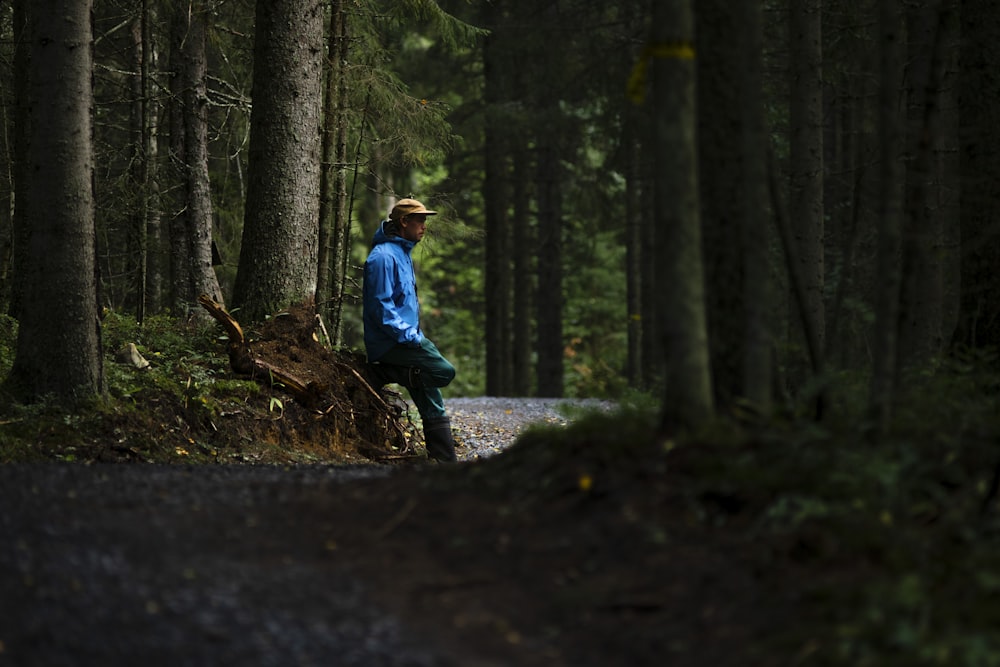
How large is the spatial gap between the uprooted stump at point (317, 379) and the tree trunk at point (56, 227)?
1.65 m

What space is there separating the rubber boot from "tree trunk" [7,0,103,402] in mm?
3071

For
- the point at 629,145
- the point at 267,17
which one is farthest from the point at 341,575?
the point at 629,145

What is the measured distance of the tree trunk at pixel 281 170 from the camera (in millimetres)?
10312

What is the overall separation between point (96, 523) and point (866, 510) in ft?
11.5

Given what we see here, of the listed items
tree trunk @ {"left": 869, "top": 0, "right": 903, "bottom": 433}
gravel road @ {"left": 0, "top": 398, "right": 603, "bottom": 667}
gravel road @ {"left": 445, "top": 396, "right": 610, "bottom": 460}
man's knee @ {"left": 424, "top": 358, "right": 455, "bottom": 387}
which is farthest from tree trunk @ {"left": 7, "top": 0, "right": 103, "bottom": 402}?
tree trunk @ {"left": 869, "top": 0, "right": 903, "bottom": 433}

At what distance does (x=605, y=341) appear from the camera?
114 ft

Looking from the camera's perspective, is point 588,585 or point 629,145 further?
point 629,145

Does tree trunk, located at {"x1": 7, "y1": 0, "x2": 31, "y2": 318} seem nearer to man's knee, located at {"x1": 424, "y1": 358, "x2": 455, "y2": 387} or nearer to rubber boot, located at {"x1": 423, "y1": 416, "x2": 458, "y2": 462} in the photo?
man's knee, located at {"x1": 424, "y1": 358, "x2": 455, "y2": 387}

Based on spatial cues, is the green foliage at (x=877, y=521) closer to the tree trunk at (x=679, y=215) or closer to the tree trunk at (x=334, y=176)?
the tree trunk at (x=679, y=215)

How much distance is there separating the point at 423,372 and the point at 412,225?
1.33m

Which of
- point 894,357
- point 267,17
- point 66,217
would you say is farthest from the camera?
point 267,17

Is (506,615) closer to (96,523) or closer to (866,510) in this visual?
(866,510)

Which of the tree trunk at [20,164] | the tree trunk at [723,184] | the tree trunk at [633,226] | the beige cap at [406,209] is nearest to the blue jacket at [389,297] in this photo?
the beige cap at [406,209]

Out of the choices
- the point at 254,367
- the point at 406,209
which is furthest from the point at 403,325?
the point at 254,367
